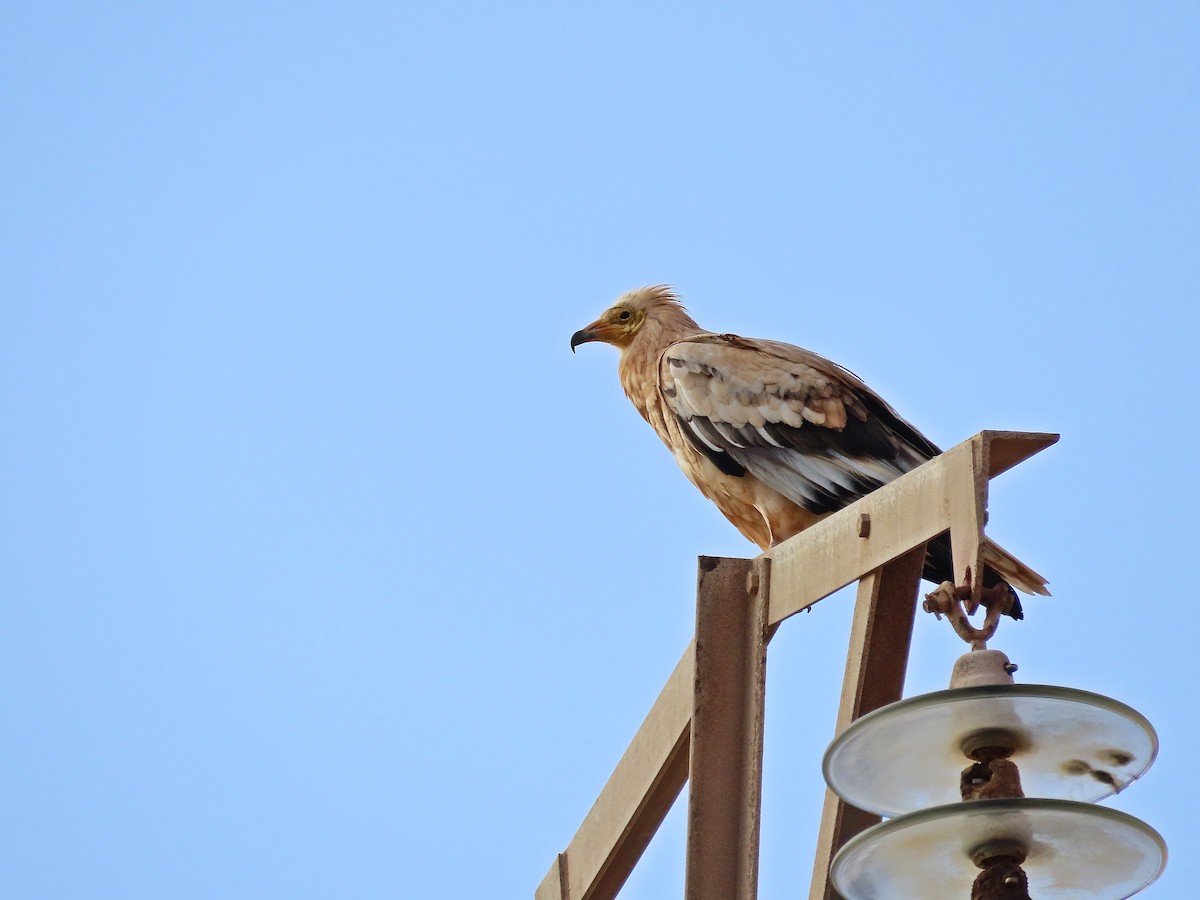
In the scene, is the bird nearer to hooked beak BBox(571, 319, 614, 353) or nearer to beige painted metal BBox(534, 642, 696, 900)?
hooked beak BBox(571, 319, 614, 353)

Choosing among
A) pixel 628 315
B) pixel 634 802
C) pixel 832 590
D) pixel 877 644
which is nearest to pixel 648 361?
pixel 628 315

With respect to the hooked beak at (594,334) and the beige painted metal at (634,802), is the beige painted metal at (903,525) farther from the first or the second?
the hooked beak at (594,334)

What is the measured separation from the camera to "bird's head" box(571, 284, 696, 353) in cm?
812

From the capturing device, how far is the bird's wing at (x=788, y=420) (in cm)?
617

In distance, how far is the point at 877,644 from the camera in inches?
127

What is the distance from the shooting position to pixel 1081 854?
7.75 ft

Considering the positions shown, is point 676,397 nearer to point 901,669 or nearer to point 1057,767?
point 901,669

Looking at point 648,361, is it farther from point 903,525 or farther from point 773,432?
point 903,525

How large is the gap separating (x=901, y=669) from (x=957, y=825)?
0.95 metres

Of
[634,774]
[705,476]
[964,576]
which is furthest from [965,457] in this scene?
[705,476]

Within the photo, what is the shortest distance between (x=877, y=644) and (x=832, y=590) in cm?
16

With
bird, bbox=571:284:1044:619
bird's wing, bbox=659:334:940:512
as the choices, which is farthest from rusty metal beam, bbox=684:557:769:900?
bird's wing, bbox=659:334:940:512

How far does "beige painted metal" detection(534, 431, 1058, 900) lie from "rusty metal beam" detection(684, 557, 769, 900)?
0.03m

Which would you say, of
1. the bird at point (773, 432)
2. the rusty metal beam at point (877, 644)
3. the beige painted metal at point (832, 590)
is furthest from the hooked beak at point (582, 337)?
the rusty metal beam at point (877, 644)
